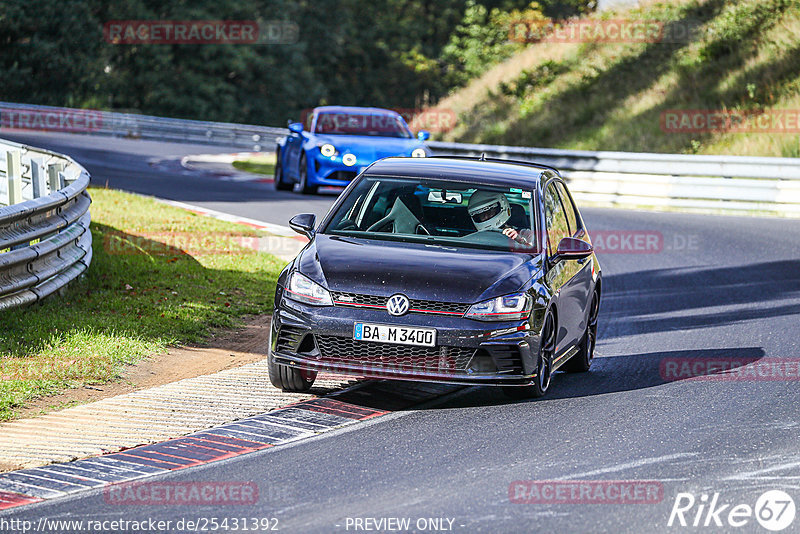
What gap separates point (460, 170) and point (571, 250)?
1.14 m

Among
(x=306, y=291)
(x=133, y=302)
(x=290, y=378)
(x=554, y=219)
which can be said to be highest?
(x=554, y=219)

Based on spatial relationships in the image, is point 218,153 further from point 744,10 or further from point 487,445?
point 487,445

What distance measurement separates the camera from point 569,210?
10602mm

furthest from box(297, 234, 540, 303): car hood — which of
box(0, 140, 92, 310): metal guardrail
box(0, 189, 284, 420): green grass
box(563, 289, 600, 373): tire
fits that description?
box(0, 140, 92, 310): metal guardrail

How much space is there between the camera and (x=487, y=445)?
24.6ft

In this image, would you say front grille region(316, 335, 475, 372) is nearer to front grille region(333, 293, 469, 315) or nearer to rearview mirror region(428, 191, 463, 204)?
front grille region(333, 293, 469, 315)

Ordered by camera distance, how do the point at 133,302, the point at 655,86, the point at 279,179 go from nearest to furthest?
the point at 133,302 < the point at 279,179 < the point at 655,86

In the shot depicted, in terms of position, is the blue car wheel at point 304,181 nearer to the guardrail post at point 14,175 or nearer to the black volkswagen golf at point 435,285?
the guardrail post at point 14,175

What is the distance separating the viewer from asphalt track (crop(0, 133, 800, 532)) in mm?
6082


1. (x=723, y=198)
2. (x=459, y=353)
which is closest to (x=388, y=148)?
(x=723, y=198)

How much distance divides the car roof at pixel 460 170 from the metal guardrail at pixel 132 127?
31.4 metres

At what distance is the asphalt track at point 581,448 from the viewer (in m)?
6.08

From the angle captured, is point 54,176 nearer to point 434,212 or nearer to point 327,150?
point 434,212

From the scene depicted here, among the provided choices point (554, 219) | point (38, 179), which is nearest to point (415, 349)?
point (554, 219)
